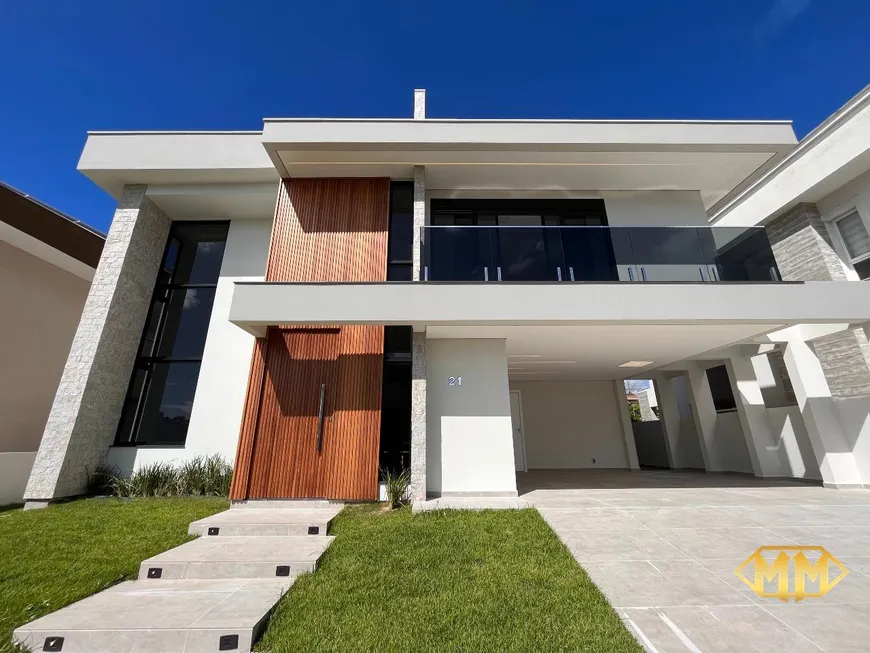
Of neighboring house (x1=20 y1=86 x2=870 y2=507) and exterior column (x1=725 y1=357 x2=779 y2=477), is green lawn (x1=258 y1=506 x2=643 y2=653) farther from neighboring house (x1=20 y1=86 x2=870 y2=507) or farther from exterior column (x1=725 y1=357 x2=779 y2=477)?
exterior column (x1=725 y1=357 x2=779 y2=477)

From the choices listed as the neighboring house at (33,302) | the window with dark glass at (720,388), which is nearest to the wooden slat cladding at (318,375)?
the neighboring house at (33,302)

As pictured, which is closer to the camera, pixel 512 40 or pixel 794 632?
pixel 794 632

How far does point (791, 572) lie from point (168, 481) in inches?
375

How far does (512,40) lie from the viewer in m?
9.16

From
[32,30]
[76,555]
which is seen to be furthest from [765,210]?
[32,30]

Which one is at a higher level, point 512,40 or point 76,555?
point 512,40

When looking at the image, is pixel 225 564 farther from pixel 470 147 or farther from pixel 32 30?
pixel 32 30

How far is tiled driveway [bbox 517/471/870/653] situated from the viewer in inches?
91.7

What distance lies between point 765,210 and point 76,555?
1415 centimetres

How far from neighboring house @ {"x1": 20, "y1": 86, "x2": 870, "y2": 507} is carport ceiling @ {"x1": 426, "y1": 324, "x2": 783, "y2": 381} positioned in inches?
3.5

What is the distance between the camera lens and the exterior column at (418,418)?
589 cm

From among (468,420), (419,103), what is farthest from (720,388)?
(419,103)

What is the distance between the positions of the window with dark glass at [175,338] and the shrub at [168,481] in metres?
0.73

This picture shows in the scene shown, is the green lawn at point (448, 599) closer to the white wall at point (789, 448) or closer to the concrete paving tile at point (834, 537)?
the concrete paving tile at point (834, 537)
